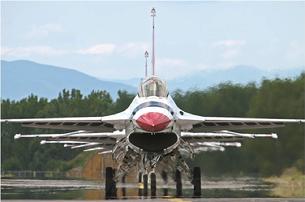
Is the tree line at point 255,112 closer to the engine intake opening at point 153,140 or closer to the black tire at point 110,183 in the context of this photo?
the black tire at point 110,183

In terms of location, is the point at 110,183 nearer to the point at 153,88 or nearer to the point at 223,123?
the point at 153,88

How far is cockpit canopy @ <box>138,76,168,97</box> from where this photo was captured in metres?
21.3

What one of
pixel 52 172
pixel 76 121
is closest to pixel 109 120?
pixel 76 121

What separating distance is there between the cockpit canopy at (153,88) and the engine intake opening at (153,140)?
1246 millimetres

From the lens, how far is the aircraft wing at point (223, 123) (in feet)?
71.7

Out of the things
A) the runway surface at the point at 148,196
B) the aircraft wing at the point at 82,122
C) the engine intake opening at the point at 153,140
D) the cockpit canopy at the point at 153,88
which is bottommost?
the runway surface at the point at 148,196

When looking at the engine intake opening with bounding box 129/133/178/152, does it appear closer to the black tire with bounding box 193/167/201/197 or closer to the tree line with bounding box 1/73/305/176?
the black tire with bounding box 193/167/201/197

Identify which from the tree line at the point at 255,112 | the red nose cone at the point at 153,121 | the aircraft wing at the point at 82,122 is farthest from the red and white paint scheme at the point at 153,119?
the tree line at the point at 255,112

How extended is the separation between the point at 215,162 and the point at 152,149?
37.4ft

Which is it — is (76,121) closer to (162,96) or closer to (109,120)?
(109,120)

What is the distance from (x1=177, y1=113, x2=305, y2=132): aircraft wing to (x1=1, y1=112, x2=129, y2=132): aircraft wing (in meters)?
1.71

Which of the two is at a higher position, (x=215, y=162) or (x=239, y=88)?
(x=239, y=88)

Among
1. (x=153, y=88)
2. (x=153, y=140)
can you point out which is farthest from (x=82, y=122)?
(x=153, y=140)

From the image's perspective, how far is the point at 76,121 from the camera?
2267 centimetres
